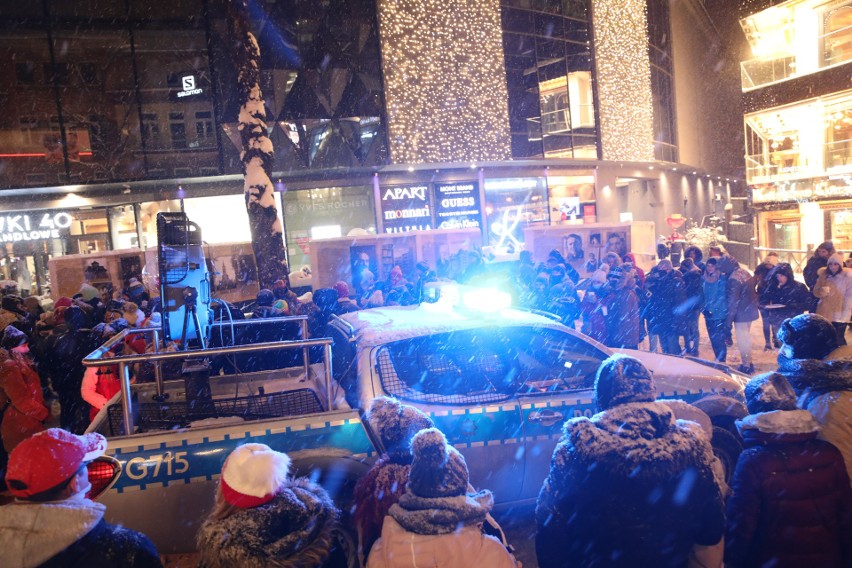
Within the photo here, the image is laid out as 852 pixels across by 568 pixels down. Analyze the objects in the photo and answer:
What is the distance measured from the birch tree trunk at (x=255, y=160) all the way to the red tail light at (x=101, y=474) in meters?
8.05

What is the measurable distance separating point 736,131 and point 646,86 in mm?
21054

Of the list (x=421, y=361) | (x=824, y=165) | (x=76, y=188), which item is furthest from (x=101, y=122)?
(x=824, y=165)

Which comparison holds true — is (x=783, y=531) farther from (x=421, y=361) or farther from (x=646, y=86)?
(x=646, y=86)

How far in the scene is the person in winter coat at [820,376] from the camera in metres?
3.14

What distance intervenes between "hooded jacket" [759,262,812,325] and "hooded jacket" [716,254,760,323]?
39.2 inches

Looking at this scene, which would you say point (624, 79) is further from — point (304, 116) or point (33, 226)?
point (33, 226)

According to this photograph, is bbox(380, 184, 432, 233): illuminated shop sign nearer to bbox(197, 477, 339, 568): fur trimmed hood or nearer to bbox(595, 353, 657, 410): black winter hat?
bbox(595, 353, 657, 410): black winter hat

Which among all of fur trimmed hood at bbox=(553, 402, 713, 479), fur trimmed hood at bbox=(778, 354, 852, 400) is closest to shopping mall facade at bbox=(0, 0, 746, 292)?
fur trimmed hood at bbox=(778, 354, 852, 400)

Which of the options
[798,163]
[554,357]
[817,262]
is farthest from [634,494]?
[798,163]

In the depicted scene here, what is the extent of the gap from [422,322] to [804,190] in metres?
30.3

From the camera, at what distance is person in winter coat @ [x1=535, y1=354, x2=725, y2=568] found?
2.40 m

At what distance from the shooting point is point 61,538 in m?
2.14

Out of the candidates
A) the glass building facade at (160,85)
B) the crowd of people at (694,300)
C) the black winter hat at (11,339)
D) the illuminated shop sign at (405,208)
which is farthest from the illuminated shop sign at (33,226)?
the crowd of people at (694,300)

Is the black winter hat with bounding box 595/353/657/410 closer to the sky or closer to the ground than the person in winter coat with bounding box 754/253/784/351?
closer to the sky
